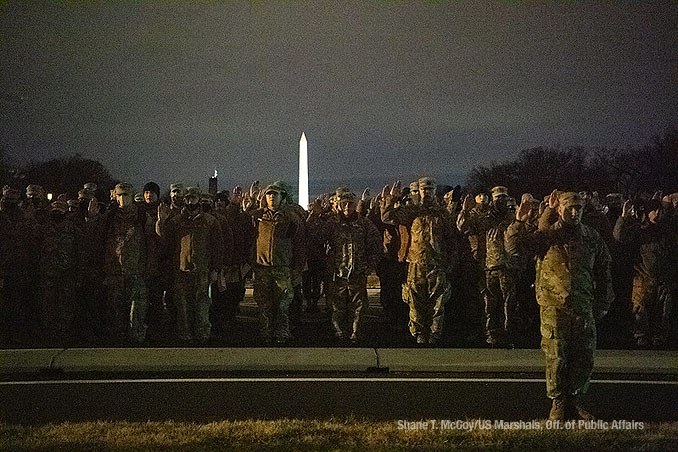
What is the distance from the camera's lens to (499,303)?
36.4 feet

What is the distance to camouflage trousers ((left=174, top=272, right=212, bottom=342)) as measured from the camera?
10742 millimetres

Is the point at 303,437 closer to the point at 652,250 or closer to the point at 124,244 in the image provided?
the point at 124,244

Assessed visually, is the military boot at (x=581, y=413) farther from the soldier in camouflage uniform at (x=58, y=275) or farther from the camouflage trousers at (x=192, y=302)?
the soldier in camouflage uniform at (x=58, y=275)

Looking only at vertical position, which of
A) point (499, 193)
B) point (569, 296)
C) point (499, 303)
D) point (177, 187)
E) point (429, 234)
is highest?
point (177, 187)

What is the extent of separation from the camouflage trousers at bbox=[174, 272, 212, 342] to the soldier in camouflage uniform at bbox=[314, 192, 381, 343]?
1.80 metres

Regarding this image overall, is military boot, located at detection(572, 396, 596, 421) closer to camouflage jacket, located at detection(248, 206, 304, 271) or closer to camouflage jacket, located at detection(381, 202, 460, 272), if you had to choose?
camouflage jacket, located at detection(381, 202, 460, 272)

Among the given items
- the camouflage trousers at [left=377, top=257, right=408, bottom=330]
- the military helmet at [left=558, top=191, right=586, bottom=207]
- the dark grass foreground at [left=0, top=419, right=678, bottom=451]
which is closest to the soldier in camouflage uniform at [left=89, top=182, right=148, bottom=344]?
the dark grass foreground at [left=0, top=419, right=678, bottom=451]

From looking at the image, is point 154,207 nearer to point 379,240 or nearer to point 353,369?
point 379,240

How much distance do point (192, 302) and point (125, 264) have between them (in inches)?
41.7

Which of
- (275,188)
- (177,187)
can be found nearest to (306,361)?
(275,188)

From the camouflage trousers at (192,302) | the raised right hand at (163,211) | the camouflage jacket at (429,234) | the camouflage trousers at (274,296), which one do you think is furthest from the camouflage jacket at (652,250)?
the raised right hand at (163,211)

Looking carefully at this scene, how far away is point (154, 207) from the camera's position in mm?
12195

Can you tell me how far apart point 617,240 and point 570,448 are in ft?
18.5

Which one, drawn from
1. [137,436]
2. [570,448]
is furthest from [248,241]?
[570,448]
